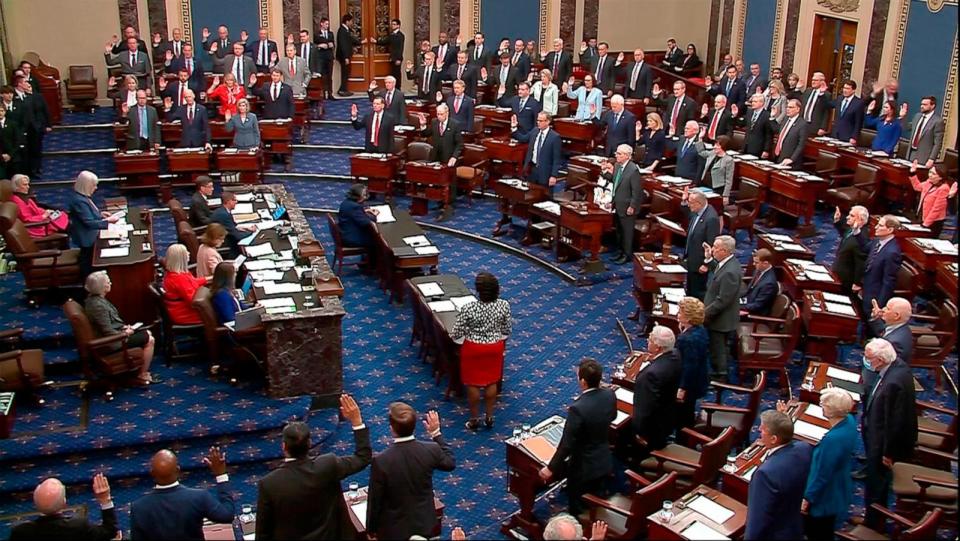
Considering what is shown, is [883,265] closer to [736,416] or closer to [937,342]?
[937,342]

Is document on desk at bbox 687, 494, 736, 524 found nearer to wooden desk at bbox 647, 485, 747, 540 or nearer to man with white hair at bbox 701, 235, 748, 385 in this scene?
wooden desk at bbox 647, 485, 747, 540

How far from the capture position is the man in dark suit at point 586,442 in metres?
6.66

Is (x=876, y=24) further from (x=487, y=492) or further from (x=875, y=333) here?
(x=487, y=492)

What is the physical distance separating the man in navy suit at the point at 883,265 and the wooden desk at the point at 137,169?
10.1 metres

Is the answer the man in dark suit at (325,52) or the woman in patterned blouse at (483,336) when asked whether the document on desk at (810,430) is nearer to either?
the woman in patterned blouse at (483,336)

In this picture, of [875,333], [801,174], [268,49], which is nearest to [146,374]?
[875,333]

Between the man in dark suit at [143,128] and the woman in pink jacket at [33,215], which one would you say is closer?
the woman in pink jacket at [33,215]

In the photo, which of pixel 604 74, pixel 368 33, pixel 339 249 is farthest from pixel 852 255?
pixel 368 33

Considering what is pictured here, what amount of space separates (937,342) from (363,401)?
5487 millimetres

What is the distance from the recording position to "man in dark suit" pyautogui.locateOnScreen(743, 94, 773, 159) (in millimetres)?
14031

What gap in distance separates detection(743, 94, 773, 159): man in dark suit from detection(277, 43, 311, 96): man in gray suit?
7.83m

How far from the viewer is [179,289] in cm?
926

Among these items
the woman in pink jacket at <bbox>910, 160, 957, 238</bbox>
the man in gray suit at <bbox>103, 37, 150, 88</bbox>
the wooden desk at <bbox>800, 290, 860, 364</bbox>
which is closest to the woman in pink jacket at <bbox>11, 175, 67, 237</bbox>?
the man in gray suit at <bbox>103, 37, 150, 88</bbox>

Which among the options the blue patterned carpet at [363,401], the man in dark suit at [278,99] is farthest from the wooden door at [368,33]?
the blue patterned carpet at [363,401]
